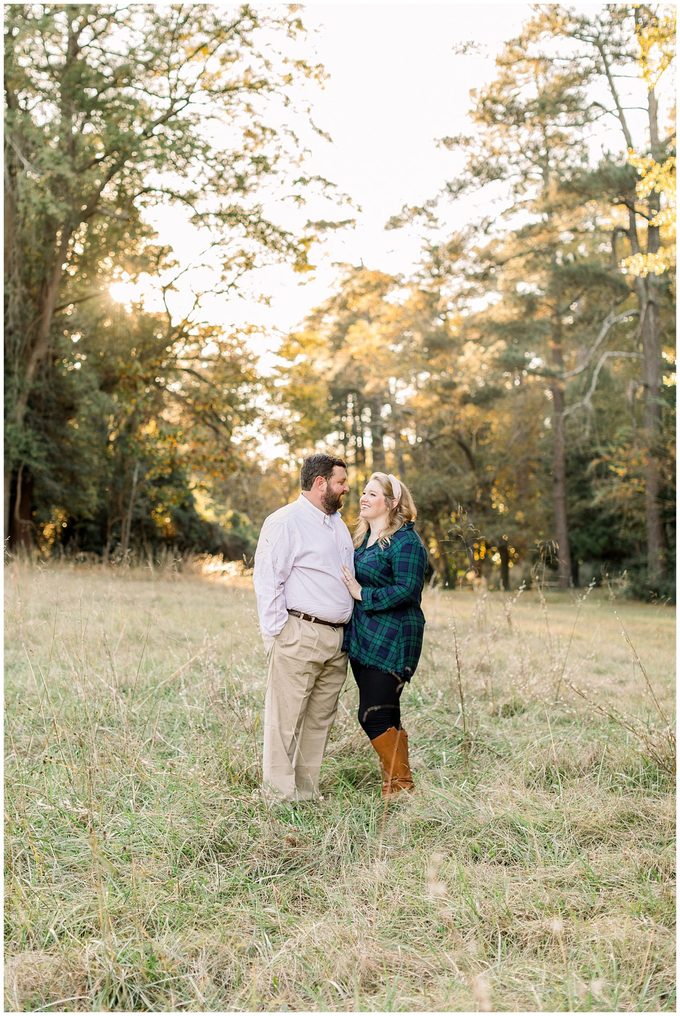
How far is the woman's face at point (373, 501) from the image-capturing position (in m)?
4.46

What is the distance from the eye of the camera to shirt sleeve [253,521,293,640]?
165 inches

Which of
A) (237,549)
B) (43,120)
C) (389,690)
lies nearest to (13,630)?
(389,690)

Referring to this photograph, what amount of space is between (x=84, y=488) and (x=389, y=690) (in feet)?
46.2

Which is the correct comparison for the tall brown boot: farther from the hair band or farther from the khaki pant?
the hair band

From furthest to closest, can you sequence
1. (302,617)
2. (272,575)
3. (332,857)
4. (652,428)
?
(652,428) → (302,617) → (272,575) → (332,857)

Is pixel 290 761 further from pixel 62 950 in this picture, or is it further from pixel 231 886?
pixel 62 950

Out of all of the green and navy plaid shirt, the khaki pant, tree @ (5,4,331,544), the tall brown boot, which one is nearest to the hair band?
the green and navy plaid shirt

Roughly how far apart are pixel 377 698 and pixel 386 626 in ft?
1.20

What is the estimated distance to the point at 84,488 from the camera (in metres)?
17.4

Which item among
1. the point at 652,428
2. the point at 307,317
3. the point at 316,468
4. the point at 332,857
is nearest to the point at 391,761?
the point at 332,857

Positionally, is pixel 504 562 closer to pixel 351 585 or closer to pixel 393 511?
pixel 393 511

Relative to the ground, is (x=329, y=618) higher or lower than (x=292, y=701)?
higher

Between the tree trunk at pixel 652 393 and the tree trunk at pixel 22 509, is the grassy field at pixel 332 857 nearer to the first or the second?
the tree trunk at pixel 22 509

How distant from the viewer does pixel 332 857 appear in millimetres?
3760
